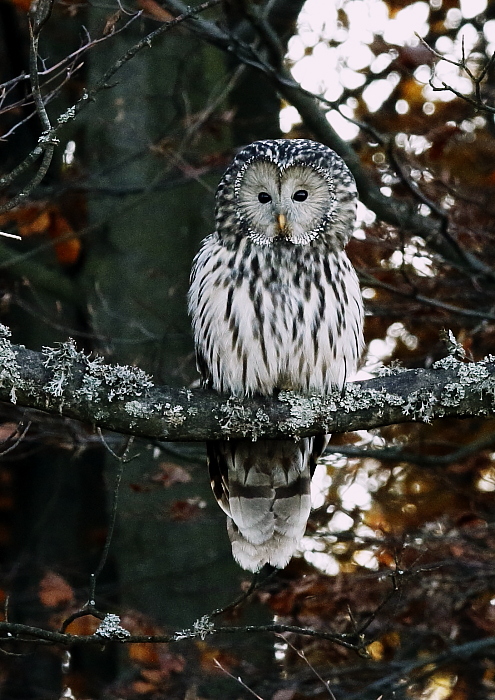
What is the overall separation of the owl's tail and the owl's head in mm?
973

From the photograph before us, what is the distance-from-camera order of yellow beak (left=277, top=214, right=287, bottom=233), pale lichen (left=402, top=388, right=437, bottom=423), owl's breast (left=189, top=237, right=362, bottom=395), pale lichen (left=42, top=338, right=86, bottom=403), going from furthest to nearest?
yellow beak (left=277, top=214, right=287, bottom=233) < owl's breast (left=189, top=237, right=362, bottom=395) < pale lichen (left=402, top=388, right=437, bottom=423) < pale lichen (left=42, top=338, right=86, bottom=403)

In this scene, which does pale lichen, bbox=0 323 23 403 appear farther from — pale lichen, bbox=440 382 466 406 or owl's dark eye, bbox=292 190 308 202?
owl's dark eye, bbox=292 190 308 202

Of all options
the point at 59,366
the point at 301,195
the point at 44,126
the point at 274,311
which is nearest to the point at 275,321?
the point at 274,311

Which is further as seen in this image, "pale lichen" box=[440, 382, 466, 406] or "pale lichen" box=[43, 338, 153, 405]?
"pale lichen" box=[440, 382, 466, 406]

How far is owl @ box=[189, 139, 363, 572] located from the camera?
171 inches

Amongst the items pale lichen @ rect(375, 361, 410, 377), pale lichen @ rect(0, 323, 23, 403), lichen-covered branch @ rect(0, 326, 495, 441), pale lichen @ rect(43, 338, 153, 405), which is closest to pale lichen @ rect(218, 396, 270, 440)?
lichen-covered branch @ rect(0, 326, 495, 441)

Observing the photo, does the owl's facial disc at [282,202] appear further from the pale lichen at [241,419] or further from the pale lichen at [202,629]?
the pale lichen at [202,629]

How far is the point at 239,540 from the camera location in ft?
15.5

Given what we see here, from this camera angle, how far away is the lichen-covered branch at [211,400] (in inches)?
137

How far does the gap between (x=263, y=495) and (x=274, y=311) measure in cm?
94

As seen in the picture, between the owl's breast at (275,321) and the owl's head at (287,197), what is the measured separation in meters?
0.11

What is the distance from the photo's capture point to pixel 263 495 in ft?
15.6

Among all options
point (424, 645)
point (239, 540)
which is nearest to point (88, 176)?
point (239, 540)

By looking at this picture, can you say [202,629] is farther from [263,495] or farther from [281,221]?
[281,221]
